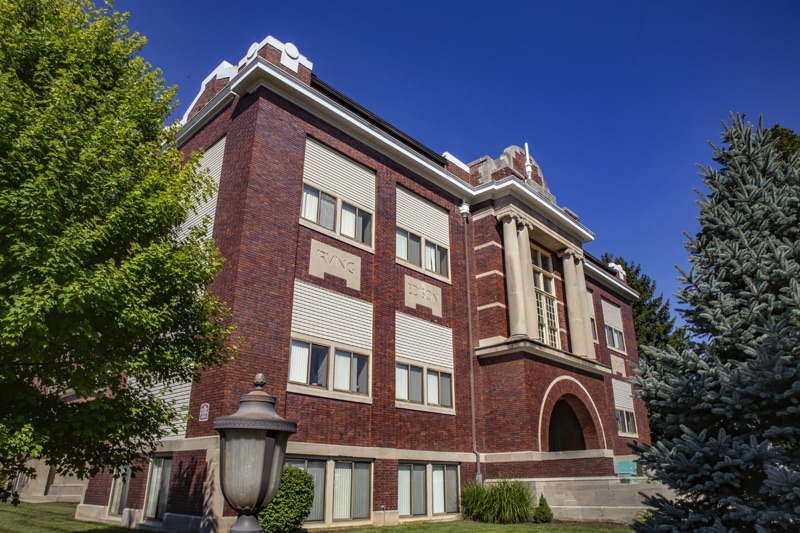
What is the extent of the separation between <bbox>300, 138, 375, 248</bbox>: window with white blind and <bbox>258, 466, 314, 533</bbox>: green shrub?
767 cm

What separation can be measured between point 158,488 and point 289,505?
5.02 m

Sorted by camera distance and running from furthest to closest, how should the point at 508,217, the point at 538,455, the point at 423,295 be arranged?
the point at 508,217 < the point at 423,295 < the point at 538,455

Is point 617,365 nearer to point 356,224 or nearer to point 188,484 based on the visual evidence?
point 356,224

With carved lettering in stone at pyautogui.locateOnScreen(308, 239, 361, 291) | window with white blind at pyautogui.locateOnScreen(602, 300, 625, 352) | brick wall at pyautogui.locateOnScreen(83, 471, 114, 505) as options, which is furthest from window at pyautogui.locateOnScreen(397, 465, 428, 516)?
window with white blind at pyautogui.locateOnScreen(602, 300, 625, 352)

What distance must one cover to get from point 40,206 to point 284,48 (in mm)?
11402

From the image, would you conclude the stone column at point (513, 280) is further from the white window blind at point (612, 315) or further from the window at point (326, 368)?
the white window blind at point (612, 315)

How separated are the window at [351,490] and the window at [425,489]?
1468 millimetres

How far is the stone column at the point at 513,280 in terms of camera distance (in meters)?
21.6

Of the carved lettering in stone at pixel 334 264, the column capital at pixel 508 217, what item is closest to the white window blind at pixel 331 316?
the carved lettering in stone at pixel 334 264

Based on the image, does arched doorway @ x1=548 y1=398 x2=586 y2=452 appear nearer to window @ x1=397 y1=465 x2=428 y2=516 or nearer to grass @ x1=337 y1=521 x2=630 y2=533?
grass @ x1=337 y1=521 x2=630 y2=533

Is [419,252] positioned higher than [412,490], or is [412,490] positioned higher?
[419,252]

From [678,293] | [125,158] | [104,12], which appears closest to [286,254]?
[125,158]

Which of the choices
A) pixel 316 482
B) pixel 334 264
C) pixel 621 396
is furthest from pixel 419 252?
pixel 621 396

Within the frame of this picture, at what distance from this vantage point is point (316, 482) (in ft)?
49.1
